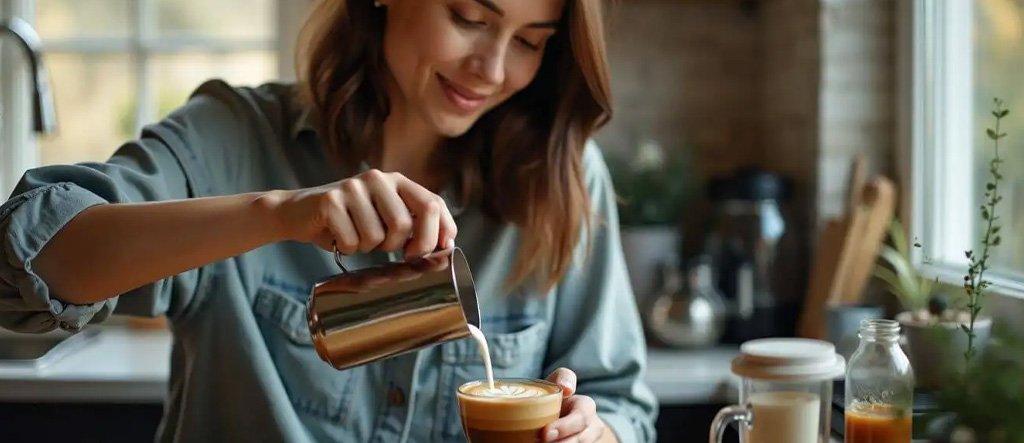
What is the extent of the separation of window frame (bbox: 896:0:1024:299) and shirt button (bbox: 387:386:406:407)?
105cm

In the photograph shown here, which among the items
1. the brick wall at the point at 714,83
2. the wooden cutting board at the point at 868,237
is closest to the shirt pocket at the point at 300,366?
the wooden cutting board at the point at 868,237

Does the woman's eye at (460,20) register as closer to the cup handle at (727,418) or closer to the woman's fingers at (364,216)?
the woman's fingers at (364,216)

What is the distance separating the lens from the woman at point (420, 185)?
1348 millimetres

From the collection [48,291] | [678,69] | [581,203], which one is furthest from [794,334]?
[48,291]

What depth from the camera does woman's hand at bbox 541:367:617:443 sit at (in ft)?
3.72

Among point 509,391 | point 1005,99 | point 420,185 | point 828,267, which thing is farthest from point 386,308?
point 828,267

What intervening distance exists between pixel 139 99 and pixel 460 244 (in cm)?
168

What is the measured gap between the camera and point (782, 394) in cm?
118

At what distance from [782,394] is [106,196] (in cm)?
76

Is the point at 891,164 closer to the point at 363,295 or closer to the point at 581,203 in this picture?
the point at 581,203

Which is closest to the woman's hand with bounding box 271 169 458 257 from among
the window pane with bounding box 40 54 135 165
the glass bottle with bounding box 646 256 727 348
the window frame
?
the window frame

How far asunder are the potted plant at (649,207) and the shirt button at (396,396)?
43.8 inches

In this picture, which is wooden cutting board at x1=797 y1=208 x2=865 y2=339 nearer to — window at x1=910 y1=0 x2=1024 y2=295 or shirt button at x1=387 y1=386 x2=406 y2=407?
window at x1=910 y1=0 x2=1024 y2=295

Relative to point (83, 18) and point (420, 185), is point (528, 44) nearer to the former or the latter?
point (420, 185)
